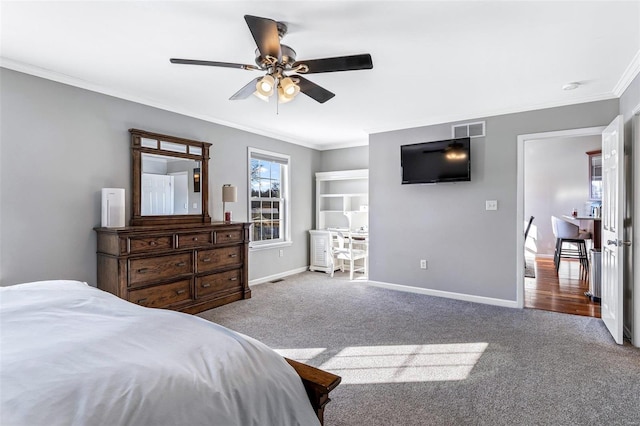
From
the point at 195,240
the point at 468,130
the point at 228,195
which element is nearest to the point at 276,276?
A: the point at 228,195

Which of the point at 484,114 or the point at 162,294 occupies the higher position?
the point at 484,114

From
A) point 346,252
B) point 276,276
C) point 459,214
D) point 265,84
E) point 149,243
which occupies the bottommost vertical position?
point 276,276

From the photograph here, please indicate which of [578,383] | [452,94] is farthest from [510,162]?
[578,383]

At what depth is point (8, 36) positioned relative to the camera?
242 centimetres

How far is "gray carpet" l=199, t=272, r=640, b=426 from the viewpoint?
1.99 m

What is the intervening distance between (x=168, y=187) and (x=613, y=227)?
469 cm

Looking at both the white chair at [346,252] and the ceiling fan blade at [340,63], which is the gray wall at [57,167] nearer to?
the ceiling fan blade at [340,63]

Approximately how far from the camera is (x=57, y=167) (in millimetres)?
3096

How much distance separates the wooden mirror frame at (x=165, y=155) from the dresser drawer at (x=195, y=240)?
356 millimetres

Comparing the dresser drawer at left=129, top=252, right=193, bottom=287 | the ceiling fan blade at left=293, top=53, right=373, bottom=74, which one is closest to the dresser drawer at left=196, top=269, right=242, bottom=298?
the dresser drawer at left=129, top=252, right=193, bottom=287

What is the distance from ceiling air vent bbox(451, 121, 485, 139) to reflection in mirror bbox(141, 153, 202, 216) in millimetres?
3452

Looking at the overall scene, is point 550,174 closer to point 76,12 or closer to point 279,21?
point 279,21

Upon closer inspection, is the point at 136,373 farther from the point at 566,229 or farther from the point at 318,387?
the point at 566,229

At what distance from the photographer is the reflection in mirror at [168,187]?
3770 millimetres
